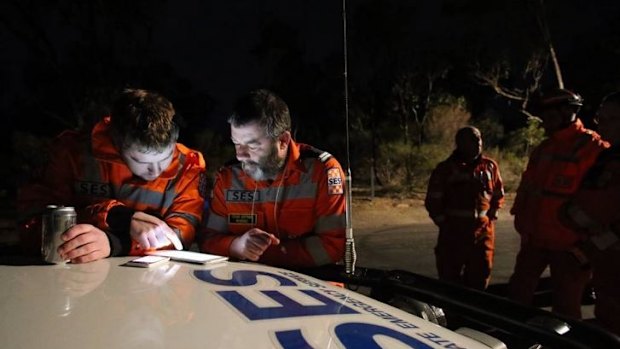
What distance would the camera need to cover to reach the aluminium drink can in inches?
80.5

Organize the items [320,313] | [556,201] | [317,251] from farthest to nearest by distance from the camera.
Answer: [556,201]
[317,251]
[320,313]

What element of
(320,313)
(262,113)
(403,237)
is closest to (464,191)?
(262,113)

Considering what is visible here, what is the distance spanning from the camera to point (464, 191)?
5273 mm

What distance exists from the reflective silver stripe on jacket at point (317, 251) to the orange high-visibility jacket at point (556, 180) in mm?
2004

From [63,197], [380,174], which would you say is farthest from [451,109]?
[63,197]

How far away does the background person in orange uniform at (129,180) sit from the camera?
97.3 inches

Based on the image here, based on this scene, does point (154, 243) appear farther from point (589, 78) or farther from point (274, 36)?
point (589, 78)

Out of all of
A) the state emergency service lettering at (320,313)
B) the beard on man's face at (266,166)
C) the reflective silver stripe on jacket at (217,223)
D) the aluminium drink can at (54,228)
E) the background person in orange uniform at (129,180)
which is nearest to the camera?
the state emergency service lettering at (320,313)

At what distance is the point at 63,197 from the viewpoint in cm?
260

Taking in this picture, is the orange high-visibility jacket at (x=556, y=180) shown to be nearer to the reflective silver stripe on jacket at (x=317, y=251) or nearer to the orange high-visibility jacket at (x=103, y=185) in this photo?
the reflective silver stripe on jacket at (x=317, y=251)

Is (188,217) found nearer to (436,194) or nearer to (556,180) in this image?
(556,180)

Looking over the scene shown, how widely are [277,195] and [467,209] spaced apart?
10.1ft

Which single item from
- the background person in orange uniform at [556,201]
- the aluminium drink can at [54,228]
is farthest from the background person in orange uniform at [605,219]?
the aluminium drink can at [54,228]

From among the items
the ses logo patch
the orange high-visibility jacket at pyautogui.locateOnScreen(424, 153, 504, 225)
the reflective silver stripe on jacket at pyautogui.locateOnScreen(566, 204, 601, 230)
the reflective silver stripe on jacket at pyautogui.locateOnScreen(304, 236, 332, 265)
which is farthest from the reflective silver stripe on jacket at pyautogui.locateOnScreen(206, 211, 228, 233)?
the orange high-visibility jacket at pyautogui.locateOnScreen(424, 153, 504, 225)
